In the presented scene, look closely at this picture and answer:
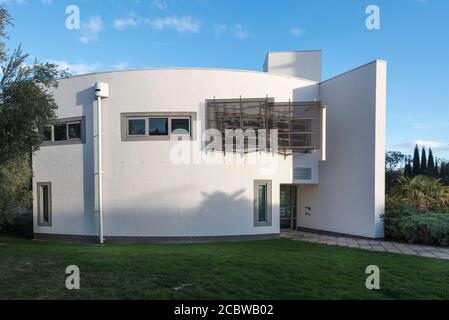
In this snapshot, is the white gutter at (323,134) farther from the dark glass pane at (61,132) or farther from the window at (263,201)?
the dark glass pane at (61,132)

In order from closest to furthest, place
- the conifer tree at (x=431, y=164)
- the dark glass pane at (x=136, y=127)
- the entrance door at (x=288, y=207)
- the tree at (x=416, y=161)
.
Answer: the dark glass pane at (x=136, y=127)
the entrance door at (x=288, y=207)
the conifer tree at (x=431, y=164)
the tree at (x=416, y=161)

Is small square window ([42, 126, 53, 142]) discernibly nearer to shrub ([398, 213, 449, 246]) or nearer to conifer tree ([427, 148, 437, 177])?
shrub ([398, 213, 449, 246])

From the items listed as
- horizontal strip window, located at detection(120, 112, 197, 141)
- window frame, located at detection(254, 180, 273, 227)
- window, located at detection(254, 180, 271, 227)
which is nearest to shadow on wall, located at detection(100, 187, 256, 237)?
window frame, located at detection(254, 180, 273, 227)

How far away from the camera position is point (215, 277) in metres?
5.48

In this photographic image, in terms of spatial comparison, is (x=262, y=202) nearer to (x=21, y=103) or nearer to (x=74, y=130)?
(x=74, y=130)

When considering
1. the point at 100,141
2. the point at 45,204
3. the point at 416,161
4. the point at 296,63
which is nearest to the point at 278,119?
the point at 100,141

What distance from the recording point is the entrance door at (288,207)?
14953 millimetres

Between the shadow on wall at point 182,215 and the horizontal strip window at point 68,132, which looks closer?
the shadow on wall at point 182,215

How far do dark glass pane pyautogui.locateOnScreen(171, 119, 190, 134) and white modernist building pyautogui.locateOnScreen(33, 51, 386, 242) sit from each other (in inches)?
1.4

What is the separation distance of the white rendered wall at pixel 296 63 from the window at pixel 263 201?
26.9 feet

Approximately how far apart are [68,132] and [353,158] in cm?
1037

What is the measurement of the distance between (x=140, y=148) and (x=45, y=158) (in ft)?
13.5

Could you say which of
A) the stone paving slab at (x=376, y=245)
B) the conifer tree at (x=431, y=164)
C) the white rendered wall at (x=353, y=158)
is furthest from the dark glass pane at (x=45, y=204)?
the conifer tree at (x=431, y=164)

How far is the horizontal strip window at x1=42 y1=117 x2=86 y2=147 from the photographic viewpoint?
12.7 meters
